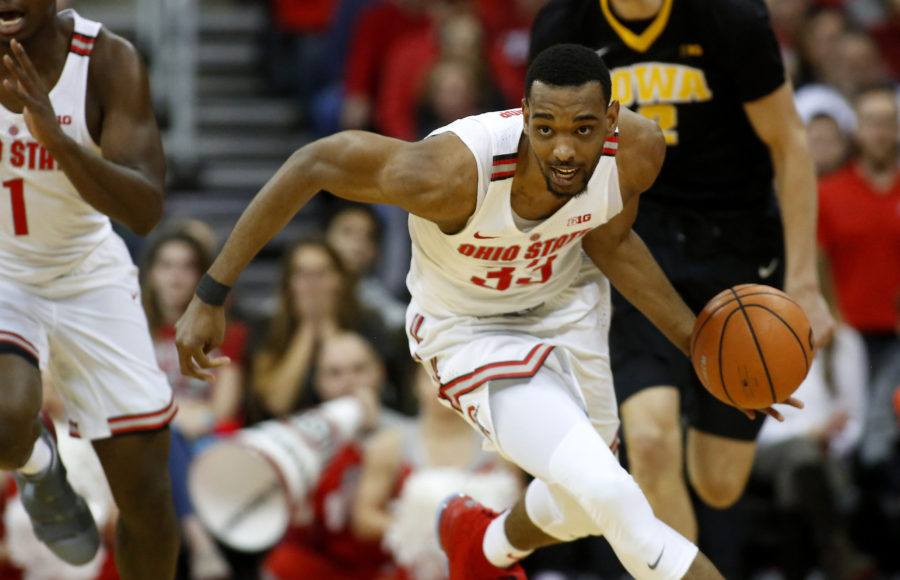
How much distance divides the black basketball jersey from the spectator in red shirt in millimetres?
3698

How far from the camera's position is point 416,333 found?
15.8ft

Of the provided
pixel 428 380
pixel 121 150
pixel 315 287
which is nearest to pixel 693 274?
pixel 121 150

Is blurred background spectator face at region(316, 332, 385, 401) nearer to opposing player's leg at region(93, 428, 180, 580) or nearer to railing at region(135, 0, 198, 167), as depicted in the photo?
railing at region(135, 0, 198, 167)

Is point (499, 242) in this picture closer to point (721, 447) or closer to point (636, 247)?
point (636, 247)

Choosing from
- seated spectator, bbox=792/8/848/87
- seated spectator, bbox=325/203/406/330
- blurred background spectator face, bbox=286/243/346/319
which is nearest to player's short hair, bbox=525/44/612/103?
blurred background spectator face, bbox=286/243/346/319

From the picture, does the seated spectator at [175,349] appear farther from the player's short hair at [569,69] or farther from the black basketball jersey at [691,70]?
the player's short hair at [569,69]

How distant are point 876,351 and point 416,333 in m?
5.07

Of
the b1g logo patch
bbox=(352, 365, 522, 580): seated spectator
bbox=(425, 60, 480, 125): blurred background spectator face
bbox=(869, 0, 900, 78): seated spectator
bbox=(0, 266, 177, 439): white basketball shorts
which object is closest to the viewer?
the b1g logo patch

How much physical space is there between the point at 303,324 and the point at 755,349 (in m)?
4.10

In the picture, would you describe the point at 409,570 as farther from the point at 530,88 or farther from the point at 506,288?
the point at 530,88

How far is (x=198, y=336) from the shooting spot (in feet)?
14.1

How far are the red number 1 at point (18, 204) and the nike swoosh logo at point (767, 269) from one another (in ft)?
9.45

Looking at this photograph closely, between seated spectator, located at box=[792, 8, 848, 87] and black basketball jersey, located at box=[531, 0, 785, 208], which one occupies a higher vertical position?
black basketball jersey, located at box=[531, 0, 785, 208]

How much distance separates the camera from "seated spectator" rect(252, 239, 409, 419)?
805 centimetres
